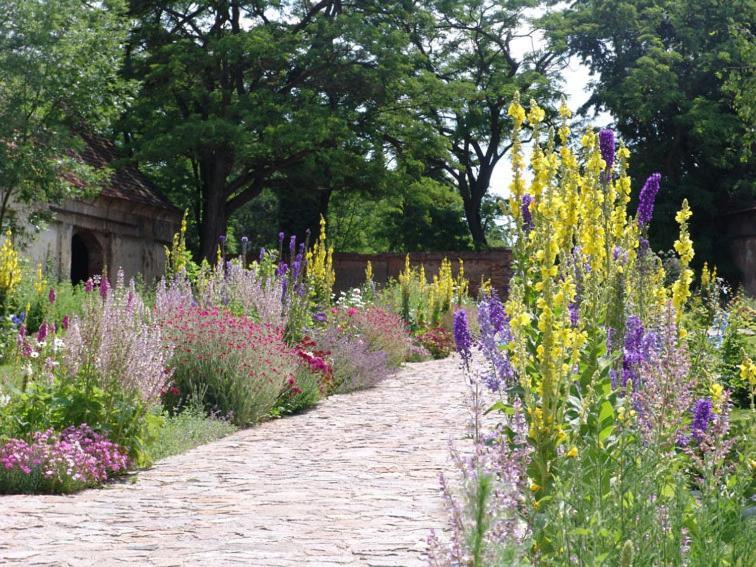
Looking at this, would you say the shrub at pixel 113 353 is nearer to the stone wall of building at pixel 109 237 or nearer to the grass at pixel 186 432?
the grass at pixel 186 432

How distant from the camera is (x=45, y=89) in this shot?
648 inches

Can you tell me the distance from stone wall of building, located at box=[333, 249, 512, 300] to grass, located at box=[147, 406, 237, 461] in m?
19.1

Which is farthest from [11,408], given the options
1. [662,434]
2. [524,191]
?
[662,434]

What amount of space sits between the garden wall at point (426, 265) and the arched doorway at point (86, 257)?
306 inches

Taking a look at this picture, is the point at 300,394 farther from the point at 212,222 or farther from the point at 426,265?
the point at 426,265

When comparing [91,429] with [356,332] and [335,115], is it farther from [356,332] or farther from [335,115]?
[335,115]

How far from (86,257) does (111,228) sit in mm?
2554

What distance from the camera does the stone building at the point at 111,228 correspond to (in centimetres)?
2011

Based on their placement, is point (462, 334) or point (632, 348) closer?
point (632, 348)

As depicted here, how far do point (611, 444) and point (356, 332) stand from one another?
1018 centimetres

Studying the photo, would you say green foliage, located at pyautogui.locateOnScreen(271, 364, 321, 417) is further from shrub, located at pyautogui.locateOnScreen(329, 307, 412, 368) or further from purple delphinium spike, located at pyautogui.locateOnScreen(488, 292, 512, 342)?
purple delphinium spike, located at pyautogui.locateOnScreen(488, 292, 512, 342)

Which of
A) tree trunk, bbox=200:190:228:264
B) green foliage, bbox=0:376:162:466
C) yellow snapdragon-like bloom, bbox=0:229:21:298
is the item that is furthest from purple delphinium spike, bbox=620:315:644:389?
tree trunk, bbox=200:190:228:264

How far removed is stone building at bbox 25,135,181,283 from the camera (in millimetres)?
20109

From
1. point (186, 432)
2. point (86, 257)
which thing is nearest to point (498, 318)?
point (186, 432)
